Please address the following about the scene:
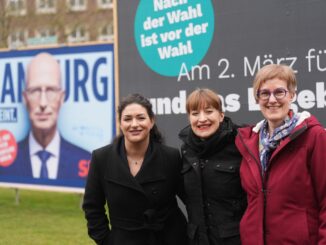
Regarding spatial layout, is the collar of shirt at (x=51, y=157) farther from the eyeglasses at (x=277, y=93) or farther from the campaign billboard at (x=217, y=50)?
the eyeglasses at (x=277, y=93)

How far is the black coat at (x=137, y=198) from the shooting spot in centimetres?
330

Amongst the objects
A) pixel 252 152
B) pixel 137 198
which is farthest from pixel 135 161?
pixel 252 152

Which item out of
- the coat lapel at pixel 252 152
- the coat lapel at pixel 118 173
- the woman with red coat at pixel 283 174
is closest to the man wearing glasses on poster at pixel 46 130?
the coat lapel at pixel 118 173

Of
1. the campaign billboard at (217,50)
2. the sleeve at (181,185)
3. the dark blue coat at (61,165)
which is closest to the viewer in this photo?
the sleeve at (181,185)

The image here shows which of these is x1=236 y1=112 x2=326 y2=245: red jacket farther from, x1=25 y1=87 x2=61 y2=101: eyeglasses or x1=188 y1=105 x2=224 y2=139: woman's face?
x1=25 y1=87 x2=61 y2=101: eyeglasses

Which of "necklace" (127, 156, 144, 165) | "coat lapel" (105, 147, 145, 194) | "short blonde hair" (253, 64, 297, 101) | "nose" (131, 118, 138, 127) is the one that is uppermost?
"short blonde hair" (253, 64, 297, 101)

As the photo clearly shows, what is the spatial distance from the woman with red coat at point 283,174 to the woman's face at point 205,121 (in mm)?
263

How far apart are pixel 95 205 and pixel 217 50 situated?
129 inches

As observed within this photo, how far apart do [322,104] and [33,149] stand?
16.3ft

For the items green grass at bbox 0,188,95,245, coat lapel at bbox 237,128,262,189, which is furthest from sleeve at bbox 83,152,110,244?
green grass at bbox 0,188,95,245

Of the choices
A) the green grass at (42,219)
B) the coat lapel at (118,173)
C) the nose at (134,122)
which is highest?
the nose at (134,122)

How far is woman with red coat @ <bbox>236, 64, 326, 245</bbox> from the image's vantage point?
279 cm

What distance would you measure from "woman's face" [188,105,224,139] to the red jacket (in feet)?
1.16

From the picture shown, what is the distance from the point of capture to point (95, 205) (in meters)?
3.47
